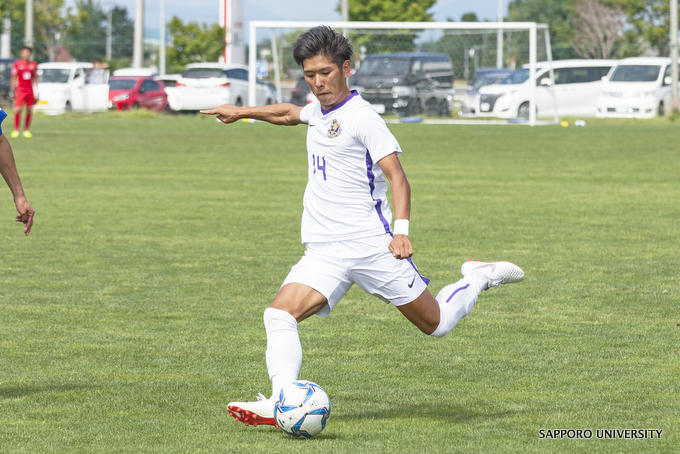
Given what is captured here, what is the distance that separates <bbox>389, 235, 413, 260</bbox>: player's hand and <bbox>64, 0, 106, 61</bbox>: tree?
5334 cm

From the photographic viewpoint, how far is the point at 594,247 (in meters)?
11.7

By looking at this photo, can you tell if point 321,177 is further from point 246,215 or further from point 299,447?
point 246,215

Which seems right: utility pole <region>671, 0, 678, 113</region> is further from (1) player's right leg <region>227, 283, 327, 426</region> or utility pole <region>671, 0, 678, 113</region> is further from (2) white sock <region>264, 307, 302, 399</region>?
(2) white sock <region>264, 307, 302, 399</region>

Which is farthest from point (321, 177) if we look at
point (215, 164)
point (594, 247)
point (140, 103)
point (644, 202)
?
point (140, 103)

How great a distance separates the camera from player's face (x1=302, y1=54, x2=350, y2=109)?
5.37 metres

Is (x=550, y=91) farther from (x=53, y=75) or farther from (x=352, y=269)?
(x=352, y=269)

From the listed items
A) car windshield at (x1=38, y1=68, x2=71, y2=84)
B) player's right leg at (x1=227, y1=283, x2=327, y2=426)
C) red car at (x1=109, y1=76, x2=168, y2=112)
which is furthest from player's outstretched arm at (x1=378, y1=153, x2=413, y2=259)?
car windshield at (x1=38, y1=68, x2=71, y2=84)

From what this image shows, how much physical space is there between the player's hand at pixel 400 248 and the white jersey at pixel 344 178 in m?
0.26

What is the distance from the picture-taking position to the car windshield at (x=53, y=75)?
145 feet

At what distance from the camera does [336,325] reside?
807 centimetres

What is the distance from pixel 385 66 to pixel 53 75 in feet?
45.6

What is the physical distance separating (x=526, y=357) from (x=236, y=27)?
186ft

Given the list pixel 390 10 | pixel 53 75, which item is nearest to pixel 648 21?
pixel 390 10

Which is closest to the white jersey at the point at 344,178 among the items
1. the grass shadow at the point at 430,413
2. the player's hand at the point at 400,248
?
the player's hand at the point at 400,248
